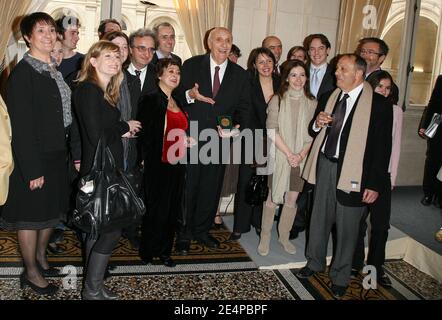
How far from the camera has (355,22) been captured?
19.9 feet

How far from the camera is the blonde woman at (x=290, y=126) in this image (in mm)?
3615

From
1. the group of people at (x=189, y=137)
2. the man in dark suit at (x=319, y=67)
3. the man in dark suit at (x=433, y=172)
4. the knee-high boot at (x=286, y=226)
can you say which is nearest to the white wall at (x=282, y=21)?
the group of people at (x=189, y=137)

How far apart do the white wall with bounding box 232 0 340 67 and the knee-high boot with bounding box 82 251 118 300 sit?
365cm

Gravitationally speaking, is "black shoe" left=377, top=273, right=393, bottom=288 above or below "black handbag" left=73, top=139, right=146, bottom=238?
below

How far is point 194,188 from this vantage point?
3820mm

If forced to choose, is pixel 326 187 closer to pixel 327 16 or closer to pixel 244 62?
pixel 244 62

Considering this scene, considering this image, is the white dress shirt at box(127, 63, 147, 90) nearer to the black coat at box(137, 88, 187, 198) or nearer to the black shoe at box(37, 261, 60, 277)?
the black coat at box(137, 88, 187, 198)

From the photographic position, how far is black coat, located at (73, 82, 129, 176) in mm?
2512

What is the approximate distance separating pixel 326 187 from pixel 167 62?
150 cm

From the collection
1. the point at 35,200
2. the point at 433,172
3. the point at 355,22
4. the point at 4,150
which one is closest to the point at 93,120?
the point at 4,150

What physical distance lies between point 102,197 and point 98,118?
1.49ft

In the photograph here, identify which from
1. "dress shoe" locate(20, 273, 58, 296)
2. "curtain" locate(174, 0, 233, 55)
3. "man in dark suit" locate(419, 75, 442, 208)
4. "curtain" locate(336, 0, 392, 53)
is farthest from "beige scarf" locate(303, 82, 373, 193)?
"curtain" locate(336, 0, 392, 53)

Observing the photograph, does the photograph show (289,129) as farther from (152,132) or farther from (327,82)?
(152,132)
